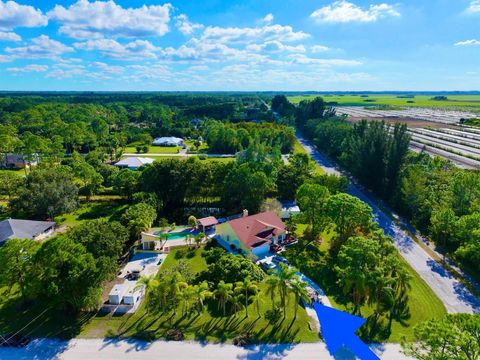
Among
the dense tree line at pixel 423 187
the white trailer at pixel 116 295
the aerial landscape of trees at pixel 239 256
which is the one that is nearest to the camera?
the aerial landscape of trees at pixel 239 256

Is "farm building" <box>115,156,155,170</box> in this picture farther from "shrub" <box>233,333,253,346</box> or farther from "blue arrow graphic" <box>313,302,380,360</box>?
"blue arrow graphic" <box>313,302,380,360</box>

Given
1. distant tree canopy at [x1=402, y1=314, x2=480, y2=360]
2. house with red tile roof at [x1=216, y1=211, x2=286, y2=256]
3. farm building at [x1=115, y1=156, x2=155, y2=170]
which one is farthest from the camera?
farm building at [x1=115, y1=156, x2=155, y2=170]

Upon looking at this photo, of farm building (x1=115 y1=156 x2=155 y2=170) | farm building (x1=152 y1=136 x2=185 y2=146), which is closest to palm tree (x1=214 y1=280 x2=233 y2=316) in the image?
farm building (x1=115 y1=156 x2=155 y2=170)

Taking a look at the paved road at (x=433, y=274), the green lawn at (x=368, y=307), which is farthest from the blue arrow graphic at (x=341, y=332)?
the paved road at (x=433, y=274)

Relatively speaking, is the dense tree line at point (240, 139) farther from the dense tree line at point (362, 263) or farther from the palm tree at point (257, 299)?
the palm tree at point (257, 299)

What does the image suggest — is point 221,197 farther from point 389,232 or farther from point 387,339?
point 387,339

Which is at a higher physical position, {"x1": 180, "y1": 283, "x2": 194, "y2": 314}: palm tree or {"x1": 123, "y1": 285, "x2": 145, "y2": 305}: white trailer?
{"x1": 180, "y1": 283, "x2": 194, "y2": 314}: palm tree
